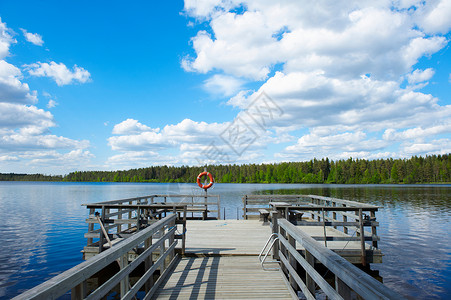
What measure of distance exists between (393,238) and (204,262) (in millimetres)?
12249

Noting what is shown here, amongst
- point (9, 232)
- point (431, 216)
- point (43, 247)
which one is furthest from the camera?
point (431, 216)

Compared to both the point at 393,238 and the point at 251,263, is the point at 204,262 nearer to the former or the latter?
the point at 251,263

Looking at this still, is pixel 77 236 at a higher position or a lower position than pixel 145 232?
lower

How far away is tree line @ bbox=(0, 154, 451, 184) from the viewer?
97375mm

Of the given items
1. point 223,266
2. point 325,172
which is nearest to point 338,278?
point 223,266

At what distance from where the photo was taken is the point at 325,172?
118m

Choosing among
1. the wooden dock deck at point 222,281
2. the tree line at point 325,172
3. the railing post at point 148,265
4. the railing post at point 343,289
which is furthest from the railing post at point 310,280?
the tree line at point 325,172

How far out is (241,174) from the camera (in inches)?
5507

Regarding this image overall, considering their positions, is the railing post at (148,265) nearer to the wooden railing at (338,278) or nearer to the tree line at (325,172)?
the wooden railing at (338,278)

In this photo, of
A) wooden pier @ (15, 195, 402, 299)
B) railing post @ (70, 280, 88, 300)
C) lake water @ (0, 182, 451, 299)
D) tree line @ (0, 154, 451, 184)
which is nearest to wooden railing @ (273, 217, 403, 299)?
wooden pier @ (15, 195, 402, 299)

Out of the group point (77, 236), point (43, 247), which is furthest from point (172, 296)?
point (77, 236)

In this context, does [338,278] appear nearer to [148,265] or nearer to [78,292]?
[78,292]

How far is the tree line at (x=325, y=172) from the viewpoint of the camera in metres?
97.4

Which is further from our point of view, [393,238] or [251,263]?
[393,238]
